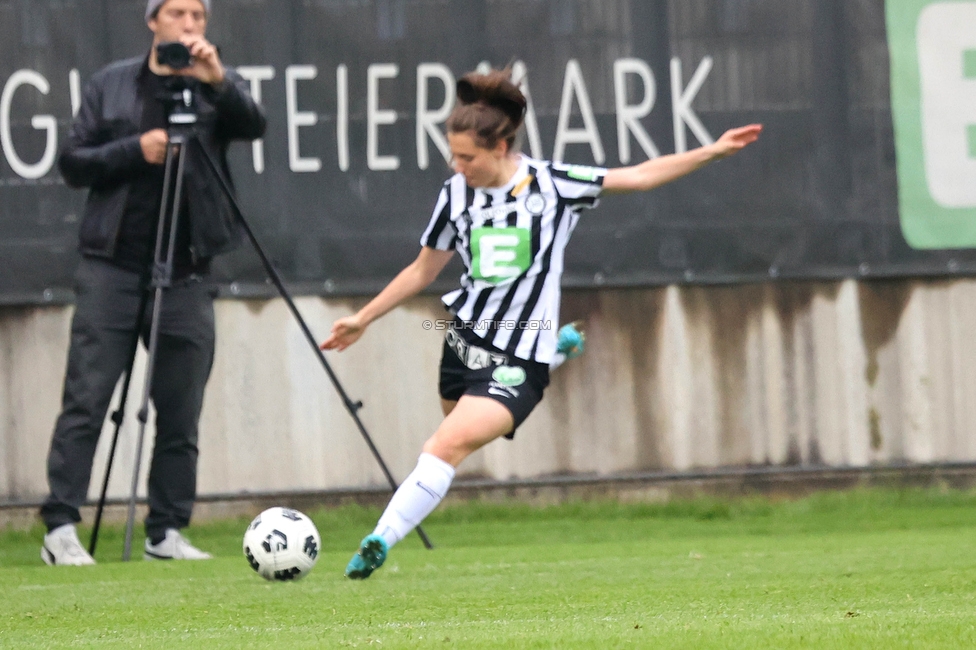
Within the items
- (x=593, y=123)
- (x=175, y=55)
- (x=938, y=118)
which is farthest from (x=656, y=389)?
(x=175, y=55)

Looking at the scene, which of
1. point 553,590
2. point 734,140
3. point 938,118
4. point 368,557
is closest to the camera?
point 553,590

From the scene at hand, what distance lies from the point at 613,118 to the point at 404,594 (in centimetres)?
384

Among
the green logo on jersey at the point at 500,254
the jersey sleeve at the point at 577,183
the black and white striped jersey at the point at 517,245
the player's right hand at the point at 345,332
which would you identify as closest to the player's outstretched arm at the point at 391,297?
the player's right hand at the point at 345,332

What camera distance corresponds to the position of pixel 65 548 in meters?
5.92

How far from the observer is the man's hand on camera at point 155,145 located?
5926 mm

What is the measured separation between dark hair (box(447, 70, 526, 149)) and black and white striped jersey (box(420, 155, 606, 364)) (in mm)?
183

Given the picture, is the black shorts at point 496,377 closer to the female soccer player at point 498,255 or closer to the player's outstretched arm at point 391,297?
the female soccer player at point 498,255

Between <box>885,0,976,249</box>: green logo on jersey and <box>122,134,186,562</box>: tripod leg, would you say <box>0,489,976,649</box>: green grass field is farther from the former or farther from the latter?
<box>885,0,976,249</box>: green logo on jersey

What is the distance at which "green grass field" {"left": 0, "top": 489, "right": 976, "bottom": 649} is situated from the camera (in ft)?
11.4

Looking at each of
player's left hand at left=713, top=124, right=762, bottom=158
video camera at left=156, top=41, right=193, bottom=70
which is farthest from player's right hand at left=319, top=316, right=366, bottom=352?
video camera at left=156, top=41, right=193, bottom=70

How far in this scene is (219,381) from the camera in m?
7.55

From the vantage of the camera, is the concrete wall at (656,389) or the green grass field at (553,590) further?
the concrete wall at (656,389)

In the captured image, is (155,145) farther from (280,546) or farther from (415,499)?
(415,499)

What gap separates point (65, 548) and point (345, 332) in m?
1.59
